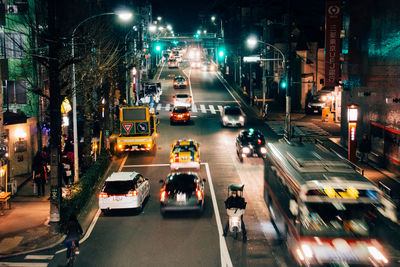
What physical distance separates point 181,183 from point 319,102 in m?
33.4

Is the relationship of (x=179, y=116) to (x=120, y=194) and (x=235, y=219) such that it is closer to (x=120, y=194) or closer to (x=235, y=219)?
(x=120, y=194)

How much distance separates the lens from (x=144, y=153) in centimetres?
3291

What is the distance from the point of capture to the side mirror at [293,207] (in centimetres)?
1221

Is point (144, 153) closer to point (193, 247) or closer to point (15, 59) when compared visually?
point (15, 59)

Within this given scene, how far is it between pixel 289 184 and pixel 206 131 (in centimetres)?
2722

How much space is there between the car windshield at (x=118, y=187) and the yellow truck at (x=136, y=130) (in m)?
12.2

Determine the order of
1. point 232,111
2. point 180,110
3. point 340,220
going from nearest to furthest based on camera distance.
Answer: point 340,220 < point 232,111 < point 180,110

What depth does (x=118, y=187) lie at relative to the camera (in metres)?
18.8

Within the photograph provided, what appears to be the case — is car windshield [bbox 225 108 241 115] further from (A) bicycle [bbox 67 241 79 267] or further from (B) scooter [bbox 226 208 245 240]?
(A) bicycle [bbox 67 241 79 267]

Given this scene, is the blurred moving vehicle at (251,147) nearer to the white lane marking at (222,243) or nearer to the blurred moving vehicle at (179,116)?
the white lane marking at (222,243)

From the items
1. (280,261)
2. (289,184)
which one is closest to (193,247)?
(280,261)

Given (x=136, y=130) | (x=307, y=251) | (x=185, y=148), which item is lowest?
(x=307, y=251)

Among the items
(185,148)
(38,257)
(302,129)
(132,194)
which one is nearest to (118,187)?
(132,194)

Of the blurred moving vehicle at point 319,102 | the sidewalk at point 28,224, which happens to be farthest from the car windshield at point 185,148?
the blurred moving vehicle at point 319,102
